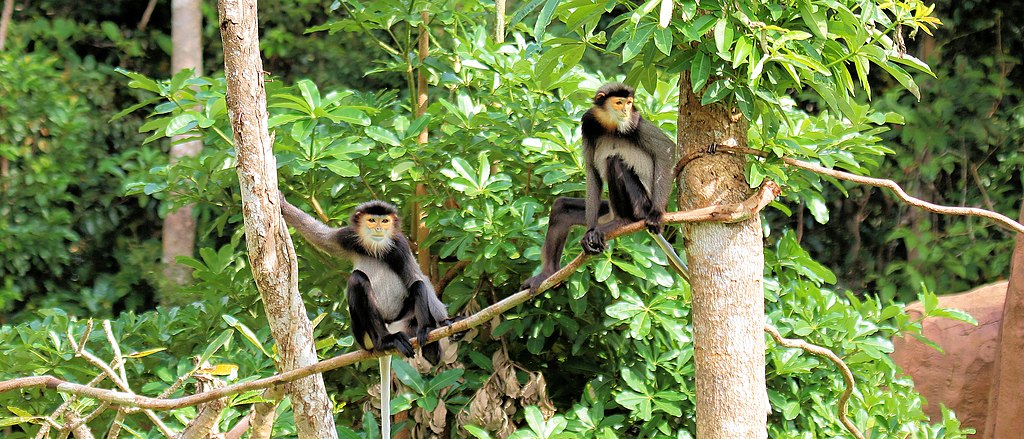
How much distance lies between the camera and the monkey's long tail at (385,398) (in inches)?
136

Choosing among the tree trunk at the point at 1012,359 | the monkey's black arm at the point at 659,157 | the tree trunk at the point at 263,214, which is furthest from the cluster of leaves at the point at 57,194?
the tree trunk at the point at 1012,359

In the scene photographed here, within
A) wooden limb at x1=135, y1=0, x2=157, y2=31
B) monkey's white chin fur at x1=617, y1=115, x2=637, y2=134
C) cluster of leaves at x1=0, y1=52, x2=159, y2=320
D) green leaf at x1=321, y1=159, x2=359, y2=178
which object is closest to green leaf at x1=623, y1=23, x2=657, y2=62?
monkey's white chin fur at x1=617, y1=115, x2=637, y2=134

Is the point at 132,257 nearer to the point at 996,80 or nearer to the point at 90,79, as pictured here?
the point at 90,79

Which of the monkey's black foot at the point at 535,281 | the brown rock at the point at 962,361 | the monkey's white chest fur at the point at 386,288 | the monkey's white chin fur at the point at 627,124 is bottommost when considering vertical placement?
the brown rock at the point at 962,361

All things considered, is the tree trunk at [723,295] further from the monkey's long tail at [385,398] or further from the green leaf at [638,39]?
the monkey's long tail at [385,398]

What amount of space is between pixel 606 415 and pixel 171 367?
5.81 ft

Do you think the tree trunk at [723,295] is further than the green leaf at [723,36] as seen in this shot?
Yes

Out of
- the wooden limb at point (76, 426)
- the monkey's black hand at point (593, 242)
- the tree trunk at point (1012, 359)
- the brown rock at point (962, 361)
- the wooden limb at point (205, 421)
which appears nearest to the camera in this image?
the wooden limb at point (76, 426)

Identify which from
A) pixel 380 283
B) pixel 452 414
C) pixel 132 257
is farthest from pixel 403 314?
pixel 132 257

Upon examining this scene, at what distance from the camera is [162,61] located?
27.3 feet

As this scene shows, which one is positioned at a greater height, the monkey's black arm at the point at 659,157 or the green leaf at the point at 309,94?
the green leaf at the point at 309,94

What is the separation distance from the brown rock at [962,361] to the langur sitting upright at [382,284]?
3178mm

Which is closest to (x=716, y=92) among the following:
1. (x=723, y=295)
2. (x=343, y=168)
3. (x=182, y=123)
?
(x=723, y=295)

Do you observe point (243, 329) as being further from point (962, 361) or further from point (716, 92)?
point (962, 361)
